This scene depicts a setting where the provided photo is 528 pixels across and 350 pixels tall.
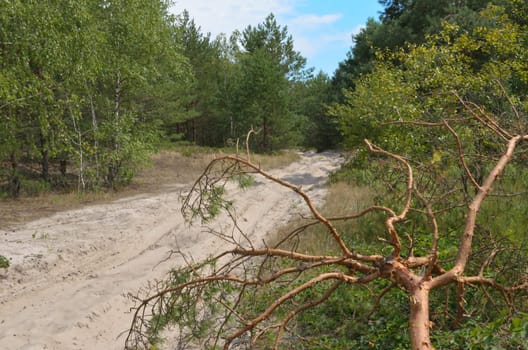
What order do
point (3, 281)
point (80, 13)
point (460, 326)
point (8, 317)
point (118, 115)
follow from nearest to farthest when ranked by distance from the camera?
point (460, 326), point (8, 317), point (3, 281), point (80, 13), point (118, 115)

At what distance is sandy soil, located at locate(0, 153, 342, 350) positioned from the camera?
17.9 feet

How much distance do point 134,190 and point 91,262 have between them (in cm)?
840

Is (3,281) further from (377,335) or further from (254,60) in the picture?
(254,60)

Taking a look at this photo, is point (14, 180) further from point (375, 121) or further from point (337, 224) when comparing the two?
point (375, 121)

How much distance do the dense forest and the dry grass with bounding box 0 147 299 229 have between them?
0.79m

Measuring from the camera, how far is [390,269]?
9.24 feet

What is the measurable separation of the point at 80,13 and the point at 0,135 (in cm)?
399

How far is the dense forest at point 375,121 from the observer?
169 inches

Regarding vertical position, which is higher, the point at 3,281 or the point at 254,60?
the point at 254,60

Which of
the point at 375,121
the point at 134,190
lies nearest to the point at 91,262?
the point at 375,121

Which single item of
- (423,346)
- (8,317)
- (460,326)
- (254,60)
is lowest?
Result: (8,317)

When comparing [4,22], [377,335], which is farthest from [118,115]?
[377,335]

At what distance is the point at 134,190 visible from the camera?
53.5 feet

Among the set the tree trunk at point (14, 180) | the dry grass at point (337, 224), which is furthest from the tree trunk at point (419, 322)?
the tree trunk at point (14, 180)
